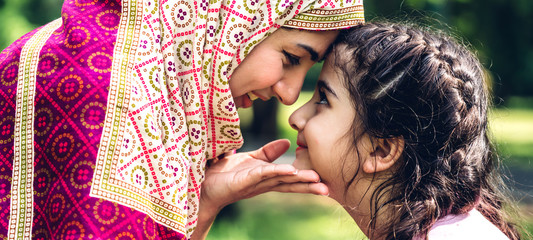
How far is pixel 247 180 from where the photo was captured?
3098 millimetres

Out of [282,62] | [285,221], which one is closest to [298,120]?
[282,62]

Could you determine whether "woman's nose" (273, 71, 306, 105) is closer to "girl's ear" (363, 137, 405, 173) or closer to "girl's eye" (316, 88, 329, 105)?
"girl's eye" (316, 88, 329, 105)

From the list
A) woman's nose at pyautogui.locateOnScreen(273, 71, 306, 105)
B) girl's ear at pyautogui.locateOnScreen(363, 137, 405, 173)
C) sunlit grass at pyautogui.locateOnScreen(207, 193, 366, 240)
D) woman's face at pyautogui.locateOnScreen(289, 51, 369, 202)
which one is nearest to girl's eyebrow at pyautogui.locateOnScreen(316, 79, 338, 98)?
woman's face at pyautogui.locateOnScreen(289, 51, 369, 202)

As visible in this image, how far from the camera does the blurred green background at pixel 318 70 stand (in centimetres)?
606

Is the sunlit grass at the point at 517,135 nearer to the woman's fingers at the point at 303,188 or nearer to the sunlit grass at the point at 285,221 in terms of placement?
the sunlit grass at the point at 285,221

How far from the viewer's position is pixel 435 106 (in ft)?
9.22

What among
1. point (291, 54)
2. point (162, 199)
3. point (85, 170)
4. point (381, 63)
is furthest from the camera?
point (291, 54)

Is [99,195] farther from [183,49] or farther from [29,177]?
[183,49]

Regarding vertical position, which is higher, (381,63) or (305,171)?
(381,63)

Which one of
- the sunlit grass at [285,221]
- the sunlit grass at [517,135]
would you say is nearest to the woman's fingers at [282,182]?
the sunlit grass at [285,221]

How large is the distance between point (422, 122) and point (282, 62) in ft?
2.37

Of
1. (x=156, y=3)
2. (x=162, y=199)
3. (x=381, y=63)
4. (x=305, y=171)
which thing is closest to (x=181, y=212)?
(x=162, y=199)

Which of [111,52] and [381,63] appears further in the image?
[381,63]

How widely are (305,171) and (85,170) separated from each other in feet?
3.28
